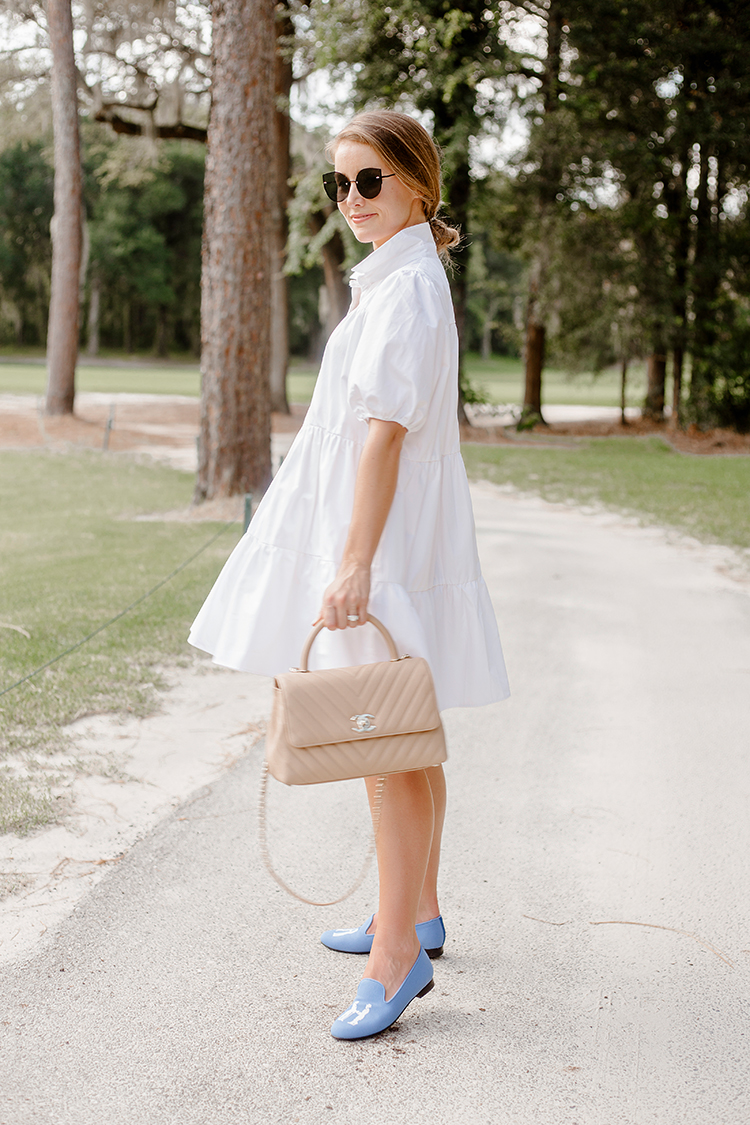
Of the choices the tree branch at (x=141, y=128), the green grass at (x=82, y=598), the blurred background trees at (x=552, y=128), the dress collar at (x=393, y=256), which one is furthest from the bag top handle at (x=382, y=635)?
the tree branch at (x=141, y=128)

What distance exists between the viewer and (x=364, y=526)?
6.59ft

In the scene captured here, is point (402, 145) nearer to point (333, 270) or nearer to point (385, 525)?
point (385, 525)

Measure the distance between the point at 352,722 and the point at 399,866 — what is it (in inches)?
17.4

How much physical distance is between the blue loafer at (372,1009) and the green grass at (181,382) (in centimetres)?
1857

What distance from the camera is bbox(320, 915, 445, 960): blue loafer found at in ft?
8.16

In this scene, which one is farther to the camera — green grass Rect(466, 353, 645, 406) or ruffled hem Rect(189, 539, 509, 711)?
green grass Rect(466, 353, 645, 406)

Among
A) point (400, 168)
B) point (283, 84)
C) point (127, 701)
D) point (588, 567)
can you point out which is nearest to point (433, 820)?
point (400, 168)

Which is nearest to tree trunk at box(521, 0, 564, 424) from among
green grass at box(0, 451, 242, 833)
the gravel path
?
green grass at box(0, 451, 242, 833)

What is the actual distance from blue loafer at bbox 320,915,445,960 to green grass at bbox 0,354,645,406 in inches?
720

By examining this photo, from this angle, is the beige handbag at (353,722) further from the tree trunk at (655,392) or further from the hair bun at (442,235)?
the tree trunk at (655,392)

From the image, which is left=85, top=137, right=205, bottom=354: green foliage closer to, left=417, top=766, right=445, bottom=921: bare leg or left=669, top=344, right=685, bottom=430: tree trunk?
left=669, top=344, right=685, bottom=430: tree trunk

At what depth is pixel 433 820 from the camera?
89.0 inches

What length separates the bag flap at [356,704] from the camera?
195cm

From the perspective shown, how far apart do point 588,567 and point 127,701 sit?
14.0 feet
